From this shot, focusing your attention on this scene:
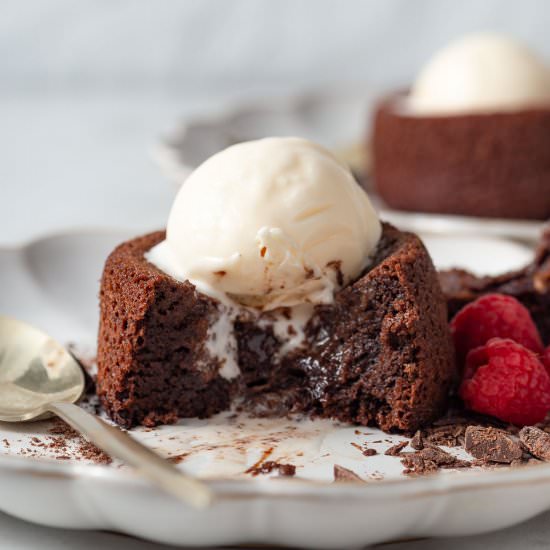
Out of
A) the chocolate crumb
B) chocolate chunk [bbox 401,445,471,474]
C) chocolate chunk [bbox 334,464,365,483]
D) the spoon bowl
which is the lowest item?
chocolate chunk [bbox 401,445,471,474]

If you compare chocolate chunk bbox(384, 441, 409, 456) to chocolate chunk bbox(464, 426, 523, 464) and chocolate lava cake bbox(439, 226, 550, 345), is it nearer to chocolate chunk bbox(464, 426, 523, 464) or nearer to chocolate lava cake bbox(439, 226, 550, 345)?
chocolate chunk bbox(464, 426, 523, 464)

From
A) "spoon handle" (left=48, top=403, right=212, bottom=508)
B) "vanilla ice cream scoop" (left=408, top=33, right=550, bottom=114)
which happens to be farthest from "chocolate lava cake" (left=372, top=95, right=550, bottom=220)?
"spoon handle" (left=48, top=403, right=212, bottom=508)

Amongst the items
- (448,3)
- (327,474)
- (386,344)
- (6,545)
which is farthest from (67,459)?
(448,3)

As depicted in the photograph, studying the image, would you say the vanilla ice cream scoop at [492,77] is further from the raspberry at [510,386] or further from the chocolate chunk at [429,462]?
the chocolate chunk at [429,462]

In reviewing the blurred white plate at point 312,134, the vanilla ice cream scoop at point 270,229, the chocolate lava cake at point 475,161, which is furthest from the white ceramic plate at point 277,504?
the chocolate lava cake at point 475,161

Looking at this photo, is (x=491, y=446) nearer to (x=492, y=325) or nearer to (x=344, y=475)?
(x=344, y=475)

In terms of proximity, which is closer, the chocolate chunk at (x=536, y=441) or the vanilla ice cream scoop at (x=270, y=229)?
the chocolate chunk at (x=536, y=441)
